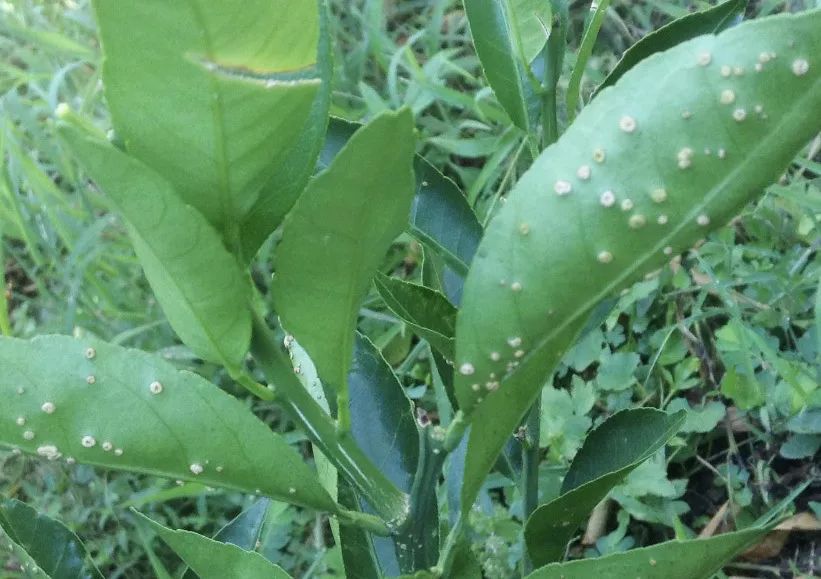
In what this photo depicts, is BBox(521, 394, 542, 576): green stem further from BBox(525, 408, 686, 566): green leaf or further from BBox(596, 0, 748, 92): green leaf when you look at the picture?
BBox(596, 0, 748, 92): green leaf

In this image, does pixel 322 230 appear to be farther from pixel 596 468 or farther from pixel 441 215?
pixel 596 468

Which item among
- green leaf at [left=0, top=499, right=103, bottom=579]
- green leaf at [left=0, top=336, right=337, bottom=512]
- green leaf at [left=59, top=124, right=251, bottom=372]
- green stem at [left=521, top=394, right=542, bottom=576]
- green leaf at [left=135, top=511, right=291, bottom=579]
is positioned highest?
green leaf at [left=59, top=124, right=251, bottom=372]

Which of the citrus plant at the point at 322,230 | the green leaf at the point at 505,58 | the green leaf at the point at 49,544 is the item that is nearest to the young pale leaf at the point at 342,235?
the citrus plant at the point at 322,230

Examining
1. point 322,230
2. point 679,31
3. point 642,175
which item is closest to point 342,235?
point 322,230

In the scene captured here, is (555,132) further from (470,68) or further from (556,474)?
(470,68)

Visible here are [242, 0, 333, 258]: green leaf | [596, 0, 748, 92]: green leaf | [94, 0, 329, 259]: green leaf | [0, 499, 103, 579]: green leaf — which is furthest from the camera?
[0, 499, 103, 579]: green leaf

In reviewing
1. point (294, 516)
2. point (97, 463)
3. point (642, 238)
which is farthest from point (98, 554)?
point (642, 238)

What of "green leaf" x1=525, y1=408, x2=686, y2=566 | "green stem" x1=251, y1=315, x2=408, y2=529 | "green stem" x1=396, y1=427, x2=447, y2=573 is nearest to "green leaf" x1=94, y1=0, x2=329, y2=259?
"green stem" x1=251, y1=315, x2=408, y2=529

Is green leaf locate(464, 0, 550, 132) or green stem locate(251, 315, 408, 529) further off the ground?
green leaf locate(464, 0, 550, 132)
